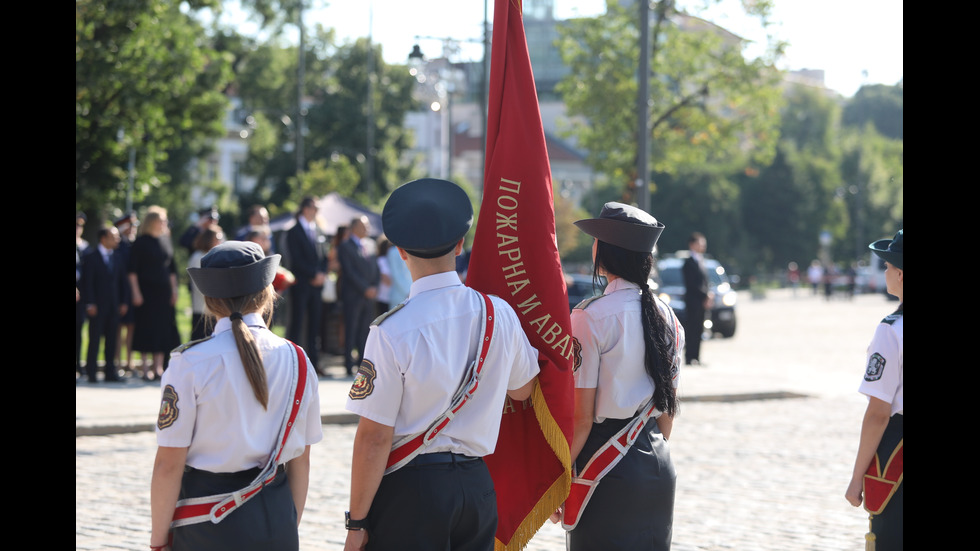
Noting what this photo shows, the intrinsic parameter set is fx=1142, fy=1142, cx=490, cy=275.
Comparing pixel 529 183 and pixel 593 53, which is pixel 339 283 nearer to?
pixel 529 183

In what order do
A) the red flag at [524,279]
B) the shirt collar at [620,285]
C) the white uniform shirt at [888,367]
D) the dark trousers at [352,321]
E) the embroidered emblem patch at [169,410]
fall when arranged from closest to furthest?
the embroidered emblem patch at [169,410] < the red flag at [524,279] < the white uniform shirt at [888,367] < the shirt collar at [620,285] < the dark trousers at [352,321]

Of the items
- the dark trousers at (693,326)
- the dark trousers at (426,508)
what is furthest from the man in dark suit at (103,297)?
the dark trousers at (426,508)

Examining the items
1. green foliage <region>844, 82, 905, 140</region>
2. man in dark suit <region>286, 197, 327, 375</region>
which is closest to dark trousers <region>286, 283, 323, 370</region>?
man in dark suit <region>286, 197, 327, 375</region>

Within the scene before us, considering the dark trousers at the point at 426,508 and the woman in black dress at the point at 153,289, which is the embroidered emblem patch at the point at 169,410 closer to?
the dark trousers at the point at 426,508

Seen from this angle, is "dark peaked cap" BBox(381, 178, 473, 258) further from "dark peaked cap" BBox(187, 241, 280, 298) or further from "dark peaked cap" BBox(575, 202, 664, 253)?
"dark peaked cap" BBox(575, 202, 664, 253)

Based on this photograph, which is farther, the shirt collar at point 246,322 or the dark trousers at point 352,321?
the dark trousers at point 352,321

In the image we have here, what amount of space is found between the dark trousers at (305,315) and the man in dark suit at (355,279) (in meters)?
0.42

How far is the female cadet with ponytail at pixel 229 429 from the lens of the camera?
138 inches

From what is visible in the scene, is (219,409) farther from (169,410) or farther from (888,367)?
(888,367)

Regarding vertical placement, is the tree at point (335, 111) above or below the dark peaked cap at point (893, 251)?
above

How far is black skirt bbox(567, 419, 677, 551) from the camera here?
422 centimetres

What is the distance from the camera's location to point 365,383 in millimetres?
3533

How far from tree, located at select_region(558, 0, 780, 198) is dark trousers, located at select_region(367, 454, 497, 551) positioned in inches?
1045
